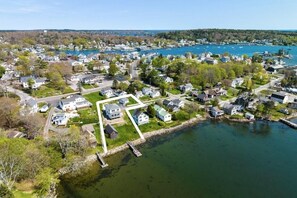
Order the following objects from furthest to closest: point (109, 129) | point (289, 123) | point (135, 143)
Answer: point (289, 123) → point (109, 129) → point (135, 143)

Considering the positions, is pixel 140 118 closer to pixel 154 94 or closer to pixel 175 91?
pixel 154 94

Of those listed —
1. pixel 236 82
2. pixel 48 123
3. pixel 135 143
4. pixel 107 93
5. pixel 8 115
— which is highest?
pixel 8 115

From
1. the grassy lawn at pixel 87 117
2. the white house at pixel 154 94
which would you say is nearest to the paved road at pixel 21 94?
the grassy lawn at pixel 87 117

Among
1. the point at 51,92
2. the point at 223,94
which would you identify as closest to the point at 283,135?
the point at 223,94

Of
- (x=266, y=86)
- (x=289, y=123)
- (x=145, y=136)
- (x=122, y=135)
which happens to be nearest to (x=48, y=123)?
(x=122, y=135)

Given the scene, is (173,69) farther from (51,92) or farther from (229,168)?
(229,168)

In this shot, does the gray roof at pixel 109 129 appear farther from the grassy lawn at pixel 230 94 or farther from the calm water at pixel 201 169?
the grassy lawn at pixel 230 94
